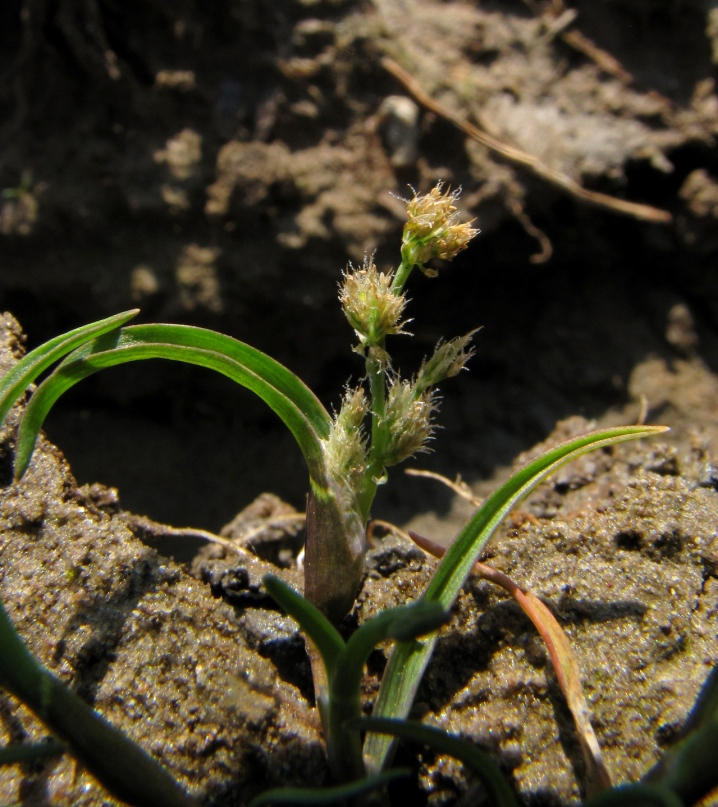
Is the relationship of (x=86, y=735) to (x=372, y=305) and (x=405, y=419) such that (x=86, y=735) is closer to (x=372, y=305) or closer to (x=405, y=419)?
(x=405, y=419)

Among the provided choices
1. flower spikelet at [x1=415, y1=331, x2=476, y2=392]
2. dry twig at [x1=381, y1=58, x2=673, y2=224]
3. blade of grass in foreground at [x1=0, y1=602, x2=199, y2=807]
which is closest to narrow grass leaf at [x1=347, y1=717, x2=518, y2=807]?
blade of grass in foreground at [x1=0, y1=602, x2=199, y2=807]

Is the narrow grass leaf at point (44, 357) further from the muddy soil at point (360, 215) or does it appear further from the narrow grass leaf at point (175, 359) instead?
the muddy soil at point (360, 215)

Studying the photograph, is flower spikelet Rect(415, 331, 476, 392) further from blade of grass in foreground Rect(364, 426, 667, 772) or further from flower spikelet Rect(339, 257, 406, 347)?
blade of grass in foreground Rect(364, 426, 667, 772)

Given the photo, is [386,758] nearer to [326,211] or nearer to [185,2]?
[326,211]

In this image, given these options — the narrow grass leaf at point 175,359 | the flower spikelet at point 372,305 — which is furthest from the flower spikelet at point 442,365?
the narrow grass leaf at point 175,359

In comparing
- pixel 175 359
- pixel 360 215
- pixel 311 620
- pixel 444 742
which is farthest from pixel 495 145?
pixel 444 742

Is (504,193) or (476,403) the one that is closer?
(504,193)

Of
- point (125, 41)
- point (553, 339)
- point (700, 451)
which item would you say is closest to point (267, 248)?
point (125, 41)
